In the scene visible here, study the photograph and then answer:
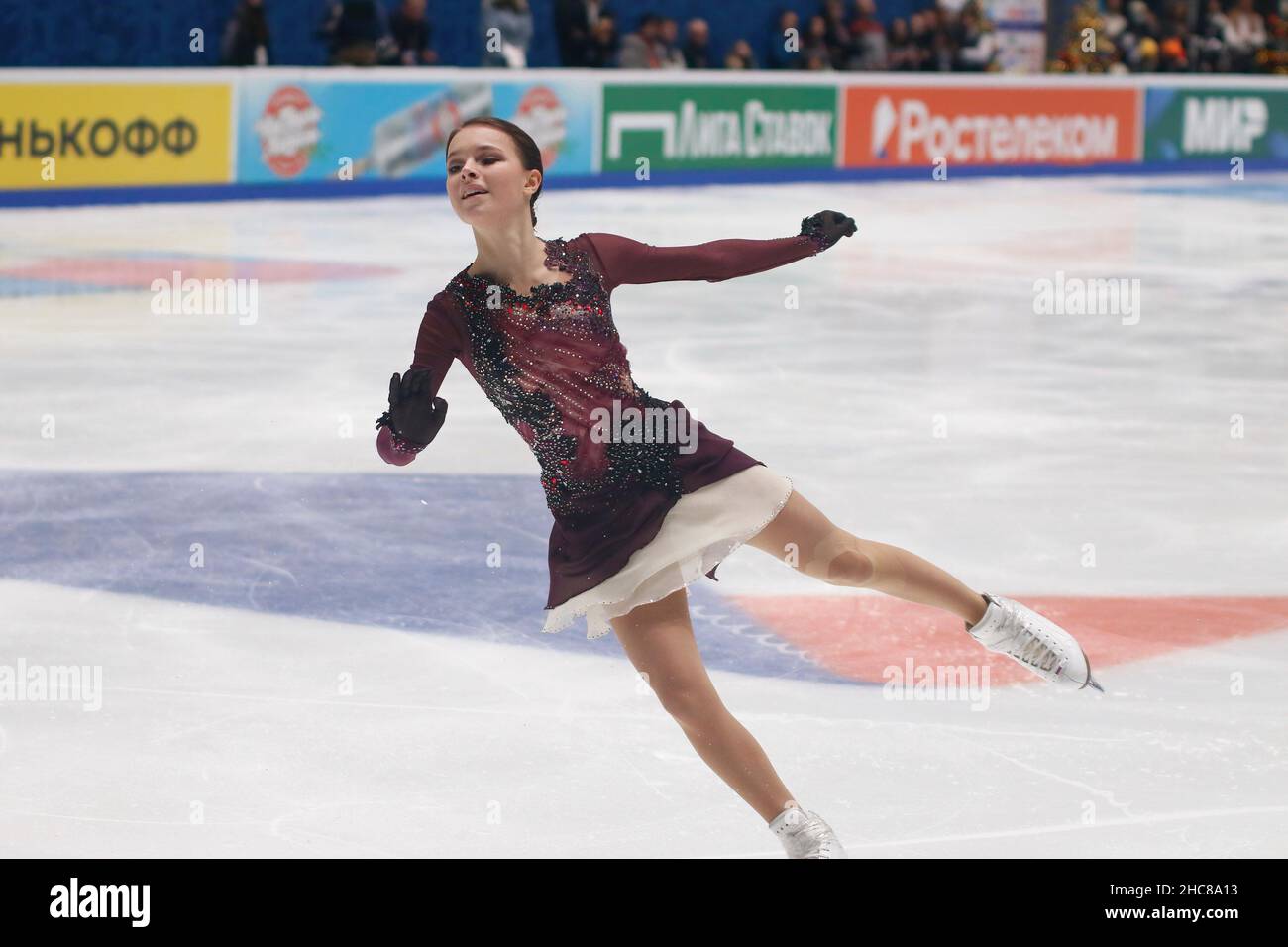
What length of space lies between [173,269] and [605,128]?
6.40 meters

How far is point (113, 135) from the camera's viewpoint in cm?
1400

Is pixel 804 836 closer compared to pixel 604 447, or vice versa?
pixel 804 836

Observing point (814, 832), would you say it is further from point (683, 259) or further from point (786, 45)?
point (786, 45)

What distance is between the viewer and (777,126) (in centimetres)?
1795

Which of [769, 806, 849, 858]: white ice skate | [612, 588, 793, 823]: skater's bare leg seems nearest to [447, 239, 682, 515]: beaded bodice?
[612, 588, 793, 823]: skater's bare leg

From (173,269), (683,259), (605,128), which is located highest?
(683,259)

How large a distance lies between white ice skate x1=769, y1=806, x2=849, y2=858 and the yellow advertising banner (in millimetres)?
11300

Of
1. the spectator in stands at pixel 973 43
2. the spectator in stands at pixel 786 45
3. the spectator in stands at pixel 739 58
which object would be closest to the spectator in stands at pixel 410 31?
the spectator in stands at pixel 739 58

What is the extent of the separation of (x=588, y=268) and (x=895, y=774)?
48.3 inches

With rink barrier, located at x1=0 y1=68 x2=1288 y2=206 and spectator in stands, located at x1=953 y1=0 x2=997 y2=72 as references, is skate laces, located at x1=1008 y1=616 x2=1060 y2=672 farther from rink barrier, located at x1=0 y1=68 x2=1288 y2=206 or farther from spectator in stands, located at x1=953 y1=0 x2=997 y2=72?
spectator in stands, located at x1=953 y1=0 x2=997 y2=72

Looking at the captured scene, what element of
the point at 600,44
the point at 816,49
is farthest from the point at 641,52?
the point at 816,49

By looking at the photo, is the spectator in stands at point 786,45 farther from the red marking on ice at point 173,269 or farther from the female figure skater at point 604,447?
the female figure skater at point 604,447

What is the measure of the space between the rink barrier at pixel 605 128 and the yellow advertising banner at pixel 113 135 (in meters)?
0.01
